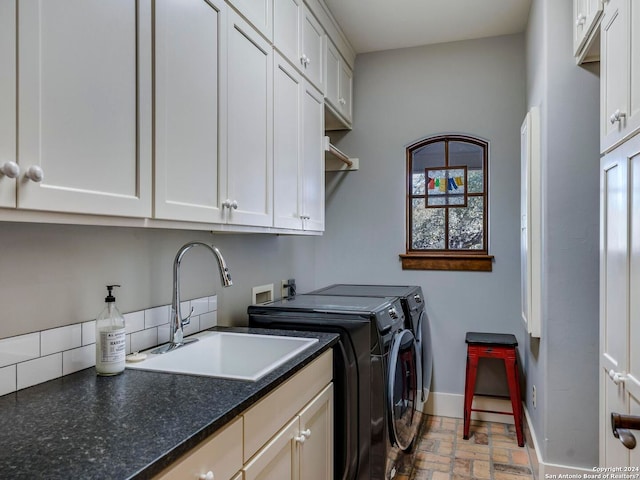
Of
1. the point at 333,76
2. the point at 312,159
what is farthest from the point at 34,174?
the point at 333,76

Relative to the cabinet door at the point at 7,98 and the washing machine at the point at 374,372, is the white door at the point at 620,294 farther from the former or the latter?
the cabinet door at the point at 7,98

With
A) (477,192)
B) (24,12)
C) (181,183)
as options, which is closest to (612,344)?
(181,183)

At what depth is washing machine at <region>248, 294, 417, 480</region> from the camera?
1931mm

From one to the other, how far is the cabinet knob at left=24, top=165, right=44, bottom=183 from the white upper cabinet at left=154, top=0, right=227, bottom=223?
369mm

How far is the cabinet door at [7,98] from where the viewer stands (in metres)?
0.85

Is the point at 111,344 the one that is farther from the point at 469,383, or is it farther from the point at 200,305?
the point at 469,383

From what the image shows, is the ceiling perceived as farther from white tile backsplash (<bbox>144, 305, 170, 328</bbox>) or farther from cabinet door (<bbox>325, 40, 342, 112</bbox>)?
white tile backsplash (<bbox>144, 305, 170, 328</bbox>)

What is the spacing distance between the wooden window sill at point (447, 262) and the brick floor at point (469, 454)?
1.11m

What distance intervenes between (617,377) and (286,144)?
160 cm

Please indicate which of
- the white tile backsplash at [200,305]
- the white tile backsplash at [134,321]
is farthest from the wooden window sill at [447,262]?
the white tile backsplash at [134,321]

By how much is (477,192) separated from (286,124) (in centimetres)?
175

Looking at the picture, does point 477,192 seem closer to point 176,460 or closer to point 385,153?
point 385,153

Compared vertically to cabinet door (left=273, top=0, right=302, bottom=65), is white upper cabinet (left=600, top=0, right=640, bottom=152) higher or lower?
lower

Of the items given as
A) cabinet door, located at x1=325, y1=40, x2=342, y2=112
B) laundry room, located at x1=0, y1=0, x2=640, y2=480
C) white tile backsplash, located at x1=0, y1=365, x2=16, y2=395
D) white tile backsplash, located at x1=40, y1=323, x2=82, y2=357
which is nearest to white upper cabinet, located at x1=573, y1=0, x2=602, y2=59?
laundry room, located at x1=0, y1=0, x2=640, y2=480
